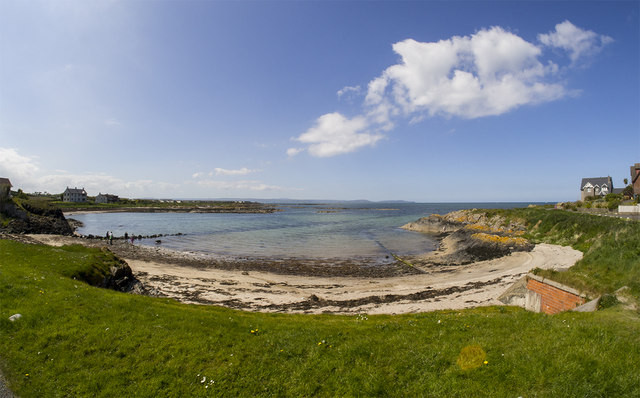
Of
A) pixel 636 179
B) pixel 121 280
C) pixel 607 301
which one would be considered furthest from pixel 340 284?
pixel 636 179

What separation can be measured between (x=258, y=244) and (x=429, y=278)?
32268mm

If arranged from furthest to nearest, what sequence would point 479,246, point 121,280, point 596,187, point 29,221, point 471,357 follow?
point 596,187
point 29,221
point 479,246
point 121,280
point 471,357

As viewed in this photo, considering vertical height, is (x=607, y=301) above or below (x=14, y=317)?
below

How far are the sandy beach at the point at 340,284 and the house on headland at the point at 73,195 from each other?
150 meters

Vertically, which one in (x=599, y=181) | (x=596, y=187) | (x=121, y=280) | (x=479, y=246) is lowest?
(x=479, y=246)

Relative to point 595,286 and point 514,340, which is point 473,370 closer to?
point 514,340

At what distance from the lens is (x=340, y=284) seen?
27.9 meters

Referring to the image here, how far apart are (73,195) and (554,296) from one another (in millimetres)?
198304

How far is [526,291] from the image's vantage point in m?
16.2

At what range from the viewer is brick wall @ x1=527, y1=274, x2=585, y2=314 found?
13.3 meters

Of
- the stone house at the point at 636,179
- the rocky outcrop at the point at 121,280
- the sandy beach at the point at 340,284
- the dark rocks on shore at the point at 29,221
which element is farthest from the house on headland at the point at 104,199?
the stone house at the point at 636,179

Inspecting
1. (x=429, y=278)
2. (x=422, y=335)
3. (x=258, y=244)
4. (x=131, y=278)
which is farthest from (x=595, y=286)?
(x=258, y=244)

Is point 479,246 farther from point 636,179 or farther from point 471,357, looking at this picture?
point 636,179

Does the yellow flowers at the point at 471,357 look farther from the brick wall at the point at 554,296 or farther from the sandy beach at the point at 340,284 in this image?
the sandy beach at the point at 340,284
